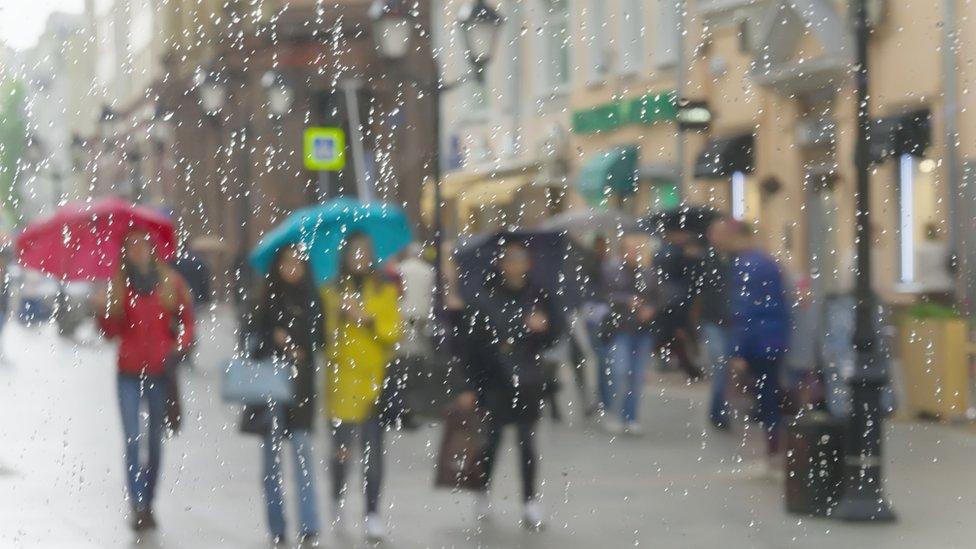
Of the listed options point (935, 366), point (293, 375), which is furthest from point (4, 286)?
point (935, 366)

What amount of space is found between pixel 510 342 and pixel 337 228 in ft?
0.73

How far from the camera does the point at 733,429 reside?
169 cm

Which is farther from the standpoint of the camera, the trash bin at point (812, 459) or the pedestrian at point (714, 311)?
the trash bin at point (812, 459)

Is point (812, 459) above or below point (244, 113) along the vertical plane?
below

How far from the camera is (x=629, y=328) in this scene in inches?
62.5

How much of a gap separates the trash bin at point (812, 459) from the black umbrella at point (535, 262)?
271mm

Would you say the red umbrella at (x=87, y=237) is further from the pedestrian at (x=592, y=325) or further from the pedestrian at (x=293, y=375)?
the pedestrian at (x=592, y=325)

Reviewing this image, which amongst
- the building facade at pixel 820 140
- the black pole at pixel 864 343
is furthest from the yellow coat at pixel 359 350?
the black pole at pixel 864 343

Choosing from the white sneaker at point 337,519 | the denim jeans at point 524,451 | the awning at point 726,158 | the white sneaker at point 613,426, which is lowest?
the white sneaker at point 337,519

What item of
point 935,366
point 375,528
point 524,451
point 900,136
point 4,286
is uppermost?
point 900,136

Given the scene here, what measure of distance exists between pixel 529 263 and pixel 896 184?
1.13 feet

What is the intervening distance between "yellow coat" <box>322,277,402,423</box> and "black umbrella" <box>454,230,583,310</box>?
8 cm

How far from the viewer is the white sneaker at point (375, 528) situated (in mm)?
1875

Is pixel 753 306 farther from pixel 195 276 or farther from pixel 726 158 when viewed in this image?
pixel 195 276
